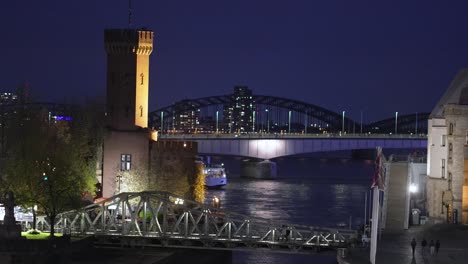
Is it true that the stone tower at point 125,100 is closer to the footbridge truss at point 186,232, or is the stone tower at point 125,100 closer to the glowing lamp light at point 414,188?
the footbridge truss at point 186,232

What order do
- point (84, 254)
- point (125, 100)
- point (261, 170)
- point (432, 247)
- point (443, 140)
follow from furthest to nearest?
point (261, 170)
point (125, 100)
point (443, 140)
point (84, 254)
point (432, 247)

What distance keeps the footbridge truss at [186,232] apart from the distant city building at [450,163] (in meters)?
6.60

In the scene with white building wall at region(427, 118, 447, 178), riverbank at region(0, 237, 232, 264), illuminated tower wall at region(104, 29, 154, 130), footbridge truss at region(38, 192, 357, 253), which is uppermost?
illuminated tower wall at region(104, 29, 154, 130)

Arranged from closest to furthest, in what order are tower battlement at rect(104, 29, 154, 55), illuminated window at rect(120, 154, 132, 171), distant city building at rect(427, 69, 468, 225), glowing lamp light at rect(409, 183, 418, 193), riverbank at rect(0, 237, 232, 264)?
1. riverbank at rect(0, 237, 232, 264)
2. distant city building at rect(427, 69, 468, 225)
3. glowing lamp light at rect(409, 183, 418, 193)
4. illuminated window at rect(120, 154, 132, 171)
5. tower battlement at rect(104, 29, 154, 55)

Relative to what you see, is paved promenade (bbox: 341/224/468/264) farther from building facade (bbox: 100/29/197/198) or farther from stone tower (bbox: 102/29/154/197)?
stone tower (bbox: 102/29/154/197)

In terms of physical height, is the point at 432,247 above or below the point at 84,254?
above

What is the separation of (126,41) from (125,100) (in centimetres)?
393

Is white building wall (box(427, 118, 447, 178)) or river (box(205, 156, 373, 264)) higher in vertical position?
white building wall (box(427, 118, 447, 178))

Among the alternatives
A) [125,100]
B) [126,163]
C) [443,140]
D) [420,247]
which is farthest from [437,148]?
[125,100]

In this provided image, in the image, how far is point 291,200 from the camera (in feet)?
345

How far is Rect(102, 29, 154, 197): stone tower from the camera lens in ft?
264

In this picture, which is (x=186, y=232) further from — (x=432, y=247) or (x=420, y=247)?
(x=432, y=247)

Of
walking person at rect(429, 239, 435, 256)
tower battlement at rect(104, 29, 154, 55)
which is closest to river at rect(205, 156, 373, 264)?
walking person at rect(429, 239, 435, 256)

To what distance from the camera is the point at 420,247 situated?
5497 cm
